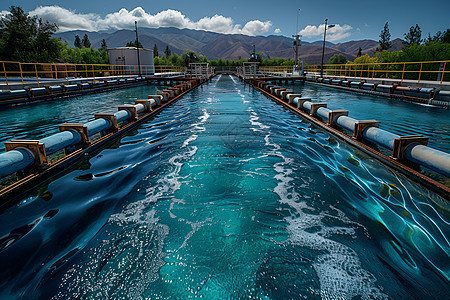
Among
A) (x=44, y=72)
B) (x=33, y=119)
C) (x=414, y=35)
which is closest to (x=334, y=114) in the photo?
(x=33, y=119)

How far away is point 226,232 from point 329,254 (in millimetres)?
1192

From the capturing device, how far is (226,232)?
3.03m

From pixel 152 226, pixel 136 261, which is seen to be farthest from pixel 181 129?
pixel 136 261

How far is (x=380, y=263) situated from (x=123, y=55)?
53.6 m

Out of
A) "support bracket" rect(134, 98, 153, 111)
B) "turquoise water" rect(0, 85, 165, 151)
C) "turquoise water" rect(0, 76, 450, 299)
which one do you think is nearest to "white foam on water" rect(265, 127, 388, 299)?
"turquoise water" rect(0, 76, 450, 299)

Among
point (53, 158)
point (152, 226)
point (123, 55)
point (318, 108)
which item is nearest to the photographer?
point (152, 226)

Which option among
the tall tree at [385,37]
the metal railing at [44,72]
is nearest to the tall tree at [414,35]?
the tall tree at [385,37]

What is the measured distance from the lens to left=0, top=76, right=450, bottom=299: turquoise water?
7.60ft

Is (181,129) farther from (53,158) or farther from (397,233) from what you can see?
(397,233)

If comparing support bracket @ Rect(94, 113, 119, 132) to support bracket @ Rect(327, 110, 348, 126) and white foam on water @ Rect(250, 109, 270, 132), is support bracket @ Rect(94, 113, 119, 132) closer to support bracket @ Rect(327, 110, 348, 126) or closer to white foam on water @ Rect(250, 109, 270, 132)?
white foam on water @ Rect(250, 109, 270, 132)

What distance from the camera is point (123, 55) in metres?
47.6

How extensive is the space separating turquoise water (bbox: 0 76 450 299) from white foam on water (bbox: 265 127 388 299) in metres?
0.01

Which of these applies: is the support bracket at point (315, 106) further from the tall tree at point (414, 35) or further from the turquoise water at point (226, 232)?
the tall tree at point (414, 35)

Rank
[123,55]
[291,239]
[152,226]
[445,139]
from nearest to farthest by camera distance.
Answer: [291,239]
[152,226]
[445,139]
[123,55]
